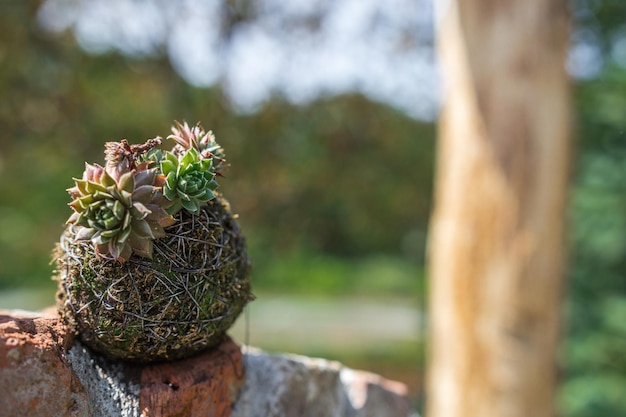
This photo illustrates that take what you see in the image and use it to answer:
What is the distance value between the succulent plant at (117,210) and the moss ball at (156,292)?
54mm

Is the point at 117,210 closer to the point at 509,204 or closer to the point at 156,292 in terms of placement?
the point at 156,292

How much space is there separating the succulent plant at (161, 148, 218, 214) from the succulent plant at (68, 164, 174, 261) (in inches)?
1.0

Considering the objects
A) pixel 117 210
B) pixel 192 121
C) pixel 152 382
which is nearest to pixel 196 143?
pixel 117 210

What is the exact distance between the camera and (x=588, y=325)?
414 cm

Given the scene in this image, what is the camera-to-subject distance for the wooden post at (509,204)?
8.16 ft

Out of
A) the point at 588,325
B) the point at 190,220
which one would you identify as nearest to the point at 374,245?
the point at 588,325

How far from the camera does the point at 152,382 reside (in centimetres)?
117

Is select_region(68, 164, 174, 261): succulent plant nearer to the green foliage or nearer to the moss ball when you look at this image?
the moss ball

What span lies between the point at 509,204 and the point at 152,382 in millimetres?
1749

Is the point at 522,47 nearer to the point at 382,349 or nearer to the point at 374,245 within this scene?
the point at 382,349

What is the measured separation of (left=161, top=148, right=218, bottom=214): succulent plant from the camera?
1.05 meters

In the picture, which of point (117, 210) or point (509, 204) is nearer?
point (117, 210)

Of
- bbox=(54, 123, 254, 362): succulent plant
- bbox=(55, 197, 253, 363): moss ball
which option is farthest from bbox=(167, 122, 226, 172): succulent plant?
bbox=(55, 197, 253, 363): moss ball

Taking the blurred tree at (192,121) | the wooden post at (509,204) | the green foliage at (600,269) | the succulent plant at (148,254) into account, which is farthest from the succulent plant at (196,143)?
the green foliage at (600,269)
